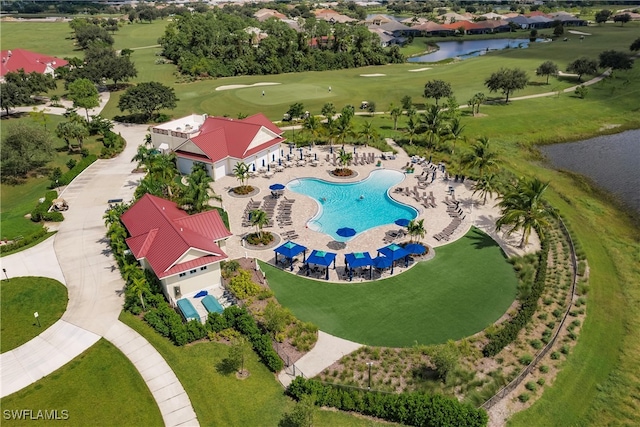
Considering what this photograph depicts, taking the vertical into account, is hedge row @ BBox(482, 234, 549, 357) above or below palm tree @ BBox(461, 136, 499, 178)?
below

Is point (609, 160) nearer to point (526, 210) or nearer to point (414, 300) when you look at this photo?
point (526, 210)

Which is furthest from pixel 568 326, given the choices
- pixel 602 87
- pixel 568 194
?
pixel 602 87

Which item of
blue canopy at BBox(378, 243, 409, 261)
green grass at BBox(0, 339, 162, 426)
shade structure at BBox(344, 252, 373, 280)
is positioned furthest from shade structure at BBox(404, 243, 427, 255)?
green grass at BBox(0, 339, 162, 426)

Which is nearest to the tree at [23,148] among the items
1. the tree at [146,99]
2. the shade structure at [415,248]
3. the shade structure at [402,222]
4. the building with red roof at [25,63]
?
the tree at [146,99]

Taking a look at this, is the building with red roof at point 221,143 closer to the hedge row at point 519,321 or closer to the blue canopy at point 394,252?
the blue canopy at point 394,252

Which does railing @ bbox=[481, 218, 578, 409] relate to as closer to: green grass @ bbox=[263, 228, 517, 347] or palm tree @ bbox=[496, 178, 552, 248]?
green grass @ bbox=[263, 228, 517, 347]
